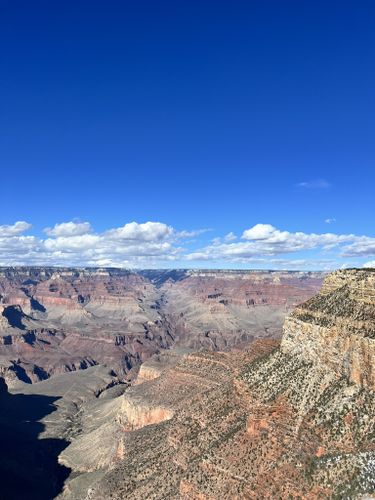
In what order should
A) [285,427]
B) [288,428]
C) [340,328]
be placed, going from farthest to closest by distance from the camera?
[340,328], [285,427], [288,428]

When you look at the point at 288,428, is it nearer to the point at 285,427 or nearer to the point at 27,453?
the point at 285,427

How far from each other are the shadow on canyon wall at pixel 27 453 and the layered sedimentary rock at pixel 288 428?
37381mm

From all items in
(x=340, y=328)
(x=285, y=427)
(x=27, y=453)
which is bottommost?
(x=27, y=453)

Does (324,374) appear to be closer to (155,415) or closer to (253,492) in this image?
(253,492)

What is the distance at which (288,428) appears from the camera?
50625 millimetres

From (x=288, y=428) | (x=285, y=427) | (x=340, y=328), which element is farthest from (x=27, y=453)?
(x=340, y=328)

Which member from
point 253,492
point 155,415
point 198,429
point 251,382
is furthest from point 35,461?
point 253,492

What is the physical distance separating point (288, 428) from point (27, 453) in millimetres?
94367

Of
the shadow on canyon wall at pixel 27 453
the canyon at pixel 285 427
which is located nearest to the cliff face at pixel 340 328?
the canyon at pixel 285 427

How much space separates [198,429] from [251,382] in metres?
10.6

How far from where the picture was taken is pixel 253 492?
4647 cm

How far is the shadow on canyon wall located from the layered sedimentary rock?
3738cm

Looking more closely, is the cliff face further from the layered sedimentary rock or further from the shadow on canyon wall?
the shadow on canyon wall

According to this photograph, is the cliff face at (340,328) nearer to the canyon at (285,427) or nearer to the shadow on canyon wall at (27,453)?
the canyon at (285,427)
